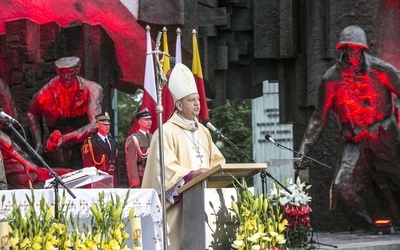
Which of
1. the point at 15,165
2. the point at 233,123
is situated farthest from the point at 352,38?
the point at 233,123

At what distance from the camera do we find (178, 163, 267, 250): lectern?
7781 millimetres

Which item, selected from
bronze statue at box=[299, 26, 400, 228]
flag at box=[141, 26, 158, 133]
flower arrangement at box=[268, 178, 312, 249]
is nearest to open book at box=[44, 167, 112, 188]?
flower arrangement at box=[268, 178, 312, 249]

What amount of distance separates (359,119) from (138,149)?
2955 millimetres

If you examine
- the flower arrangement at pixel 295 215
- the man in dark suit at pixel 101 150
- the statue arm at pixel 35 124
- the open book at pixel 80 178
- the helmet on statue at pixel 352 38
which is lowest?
the flower arrangement at pixel 295 215

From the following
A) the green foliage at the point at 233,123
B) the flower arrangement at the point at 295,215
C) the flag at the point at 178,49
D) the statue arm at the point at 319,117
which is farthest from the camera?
the green foliage at the point at 233,123

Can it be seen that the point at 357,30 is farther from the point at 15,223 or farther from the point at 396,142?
the point at 15,223

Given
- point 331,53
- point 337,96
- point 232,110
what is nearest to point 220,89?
point 331,53

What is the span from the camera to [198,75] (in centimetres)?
1503

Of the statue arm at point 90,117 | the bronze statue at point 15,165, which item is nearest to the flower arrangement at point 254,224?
the bronze statue at point 15,165

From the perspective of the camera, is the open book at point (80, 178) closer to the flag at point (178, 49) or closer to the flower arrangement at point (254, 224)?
the flower arrangement at point (254, 224)

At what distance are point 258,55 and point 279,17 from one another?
0.69 m

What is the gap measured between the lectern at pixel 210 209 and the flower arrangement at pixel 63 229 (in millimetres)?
779

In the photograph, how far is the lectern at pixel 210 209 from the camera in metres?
7.78

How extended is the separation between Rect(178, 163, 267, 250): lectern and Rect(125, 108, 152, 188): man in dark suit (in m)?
5.16
